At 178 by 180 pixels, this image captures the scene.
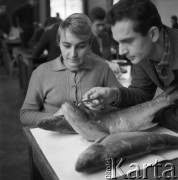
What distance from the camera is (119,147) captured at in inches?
37.0

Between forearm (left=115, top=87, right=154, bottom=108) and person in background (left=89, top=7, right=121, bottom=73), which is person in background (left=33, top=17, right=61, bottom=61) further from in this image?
forearm (left=115, top=87, right=154, bottom=108)

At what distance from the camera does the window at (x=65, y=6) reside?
9.34m

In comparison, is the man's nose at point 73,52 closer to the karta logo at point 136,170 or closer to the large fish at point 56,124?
the large fish at point 56,124

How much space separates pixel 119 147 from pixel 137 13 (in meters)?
0.56

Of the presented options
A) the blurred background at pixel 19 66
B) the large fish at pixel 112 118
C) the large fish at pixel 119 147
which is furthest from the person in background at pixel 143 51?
the blurred background at pixel 19 66

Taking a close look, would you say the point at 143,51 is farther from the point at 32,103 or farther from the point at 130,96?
the point at 32,103

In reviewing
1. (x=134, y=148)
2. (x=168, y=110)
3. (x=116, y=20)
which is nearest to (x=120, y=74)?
(x=168, y=110)

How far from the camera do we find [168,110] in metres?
1.40

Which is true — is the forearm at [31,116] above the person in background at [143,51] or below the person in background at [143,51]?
below

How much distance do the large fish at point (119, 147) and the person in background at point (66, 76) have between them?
70 centimetres

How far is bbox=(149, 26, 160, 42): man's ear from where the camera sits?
1.24 metres

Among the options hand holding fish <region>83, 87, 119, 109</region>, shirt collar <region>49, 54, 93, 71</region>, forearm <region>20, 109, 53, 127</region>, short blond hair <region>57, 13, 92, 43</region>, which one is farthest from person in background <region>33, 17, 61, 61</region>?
hand holding fish <region>83, 87, 119, 109</region>

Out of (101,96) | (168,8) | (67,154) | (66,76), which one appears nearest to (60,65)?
(66,76)

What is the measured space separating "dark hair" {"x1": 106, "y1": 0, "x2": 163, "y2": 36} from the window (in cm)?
841
